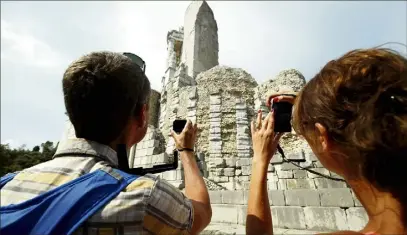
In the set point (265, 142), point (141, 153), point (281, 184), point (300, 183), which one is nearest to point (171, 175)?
point (141, 153)

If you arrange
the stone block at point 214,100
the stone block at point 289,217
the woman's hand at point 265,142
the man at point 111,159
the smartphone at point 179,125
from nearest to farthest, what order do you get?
the man at point 111,159, the woman's hand at point 265,142, the smartphone at point 179,125, the stone block at point 289,217, the stone block at point 214,100

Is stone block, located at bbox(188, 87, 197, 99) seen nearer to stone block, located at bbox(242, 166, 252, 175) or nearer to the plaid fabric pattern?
stone block, located at bbox(242, 166, 252, 175)

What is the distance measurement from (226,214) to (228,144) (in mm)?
8061

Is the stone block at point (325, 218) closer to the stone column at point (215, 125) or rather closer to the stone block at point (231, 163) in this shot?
the stone block at point (231, 163)

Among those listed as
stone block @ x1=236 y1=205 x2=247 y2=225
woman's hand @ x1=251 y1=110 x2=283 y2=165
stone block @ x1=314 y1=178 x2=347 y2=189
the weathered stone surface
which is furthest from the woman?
the weathered stone surface

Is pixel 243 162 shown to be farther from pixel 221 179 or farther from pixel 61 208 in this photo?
pixel 61 208

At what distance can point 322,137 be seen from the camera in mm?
1025

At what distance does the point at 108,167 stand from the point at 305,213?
13.2ft

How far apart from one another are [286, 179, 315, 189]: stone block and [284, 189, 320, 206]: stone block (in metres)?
1.96

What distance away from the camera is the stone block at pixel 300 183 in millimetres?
6523

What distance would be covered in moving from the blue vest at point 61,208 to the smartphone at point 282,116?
904 millimetres

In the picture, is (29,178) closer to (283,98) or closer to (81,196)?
(81,196)

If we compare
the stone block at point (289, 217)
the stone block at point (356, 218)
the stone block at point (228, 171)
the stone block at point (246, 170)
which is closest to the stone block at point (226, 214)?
the stone block at point (289, 217)

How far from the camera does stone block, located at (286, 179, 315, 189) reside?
6.52 m
